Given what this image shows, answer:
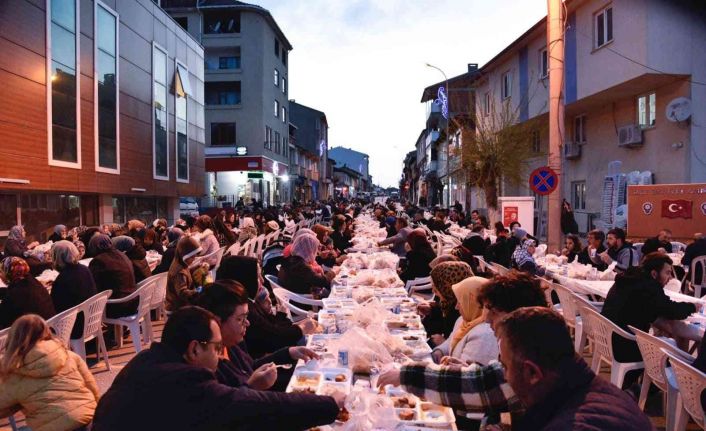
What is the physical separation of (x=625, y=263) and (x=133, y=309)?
7.42m

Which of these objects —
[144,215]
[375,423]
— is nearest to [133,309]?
[375,423]

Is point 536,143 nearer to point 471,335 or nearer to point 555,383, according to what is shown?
point 471,335

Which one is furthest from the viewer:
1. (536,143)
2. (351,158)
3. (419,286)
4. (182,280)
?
(351,158)

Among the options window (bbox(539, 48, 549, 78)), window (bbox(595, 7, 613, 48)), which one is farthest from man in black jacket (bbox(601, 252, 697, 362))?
window (bbox(539, 48, 549, 78))

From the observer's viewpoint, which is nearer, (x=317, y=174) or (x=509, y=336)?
(x=509, y=336)

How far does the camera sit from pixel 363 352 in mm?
4016

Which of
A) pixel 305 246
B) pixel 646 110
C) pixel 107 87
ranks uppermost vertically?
pixel 107 87

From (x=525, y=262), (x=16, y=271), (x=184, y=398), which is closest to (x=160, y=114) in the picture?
(x=525, y=262)

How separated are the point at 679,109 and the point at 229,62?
35.2 metres

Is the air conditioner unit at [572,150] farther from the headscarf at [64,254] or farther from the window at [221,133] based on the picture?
the window at [221,133]

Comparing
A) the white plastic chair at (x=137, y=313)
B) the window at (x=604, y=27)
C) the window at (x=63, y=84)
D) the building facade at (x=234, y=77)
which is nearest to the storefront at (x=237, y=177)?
the building facade at (x=234, y=77)

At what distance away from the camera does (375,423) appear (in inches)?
118

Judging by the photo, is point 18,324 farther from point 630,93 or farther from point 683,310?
point 630,93

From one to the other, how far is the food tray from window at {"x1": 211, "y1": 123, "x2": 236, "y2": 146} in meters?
41.1
